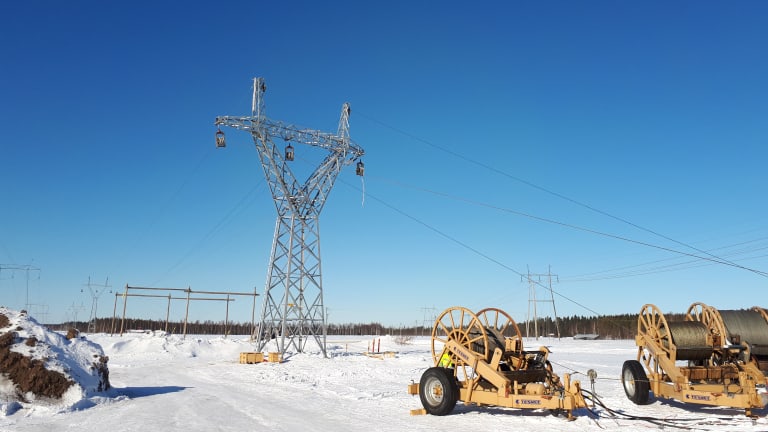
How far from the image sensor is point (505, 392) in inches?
415

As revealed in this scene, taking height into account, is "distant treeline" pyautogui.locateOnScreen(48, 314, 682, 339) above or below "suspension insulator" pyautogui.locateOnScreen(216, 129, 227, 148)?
below

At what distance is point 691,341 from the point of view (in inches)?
495

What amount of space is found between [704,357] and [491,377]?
560cm

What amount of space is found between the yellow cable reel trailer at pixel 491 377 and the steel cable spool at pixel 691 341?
3273 mm

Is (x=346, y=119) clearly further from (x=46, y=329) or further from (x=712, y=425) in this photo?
(x=712, y=425)

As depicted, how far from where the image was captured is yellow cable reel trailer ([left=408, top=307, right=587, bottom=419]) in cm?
1025

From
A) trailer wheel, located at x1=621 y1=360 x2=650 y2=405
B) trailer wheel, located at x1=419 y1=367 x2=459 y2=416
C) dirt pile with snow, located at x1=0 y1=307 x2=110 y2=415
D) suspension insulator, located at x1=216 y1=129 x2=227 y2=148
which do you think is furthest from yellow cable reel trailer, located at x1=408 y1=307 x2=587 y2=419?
suspension insulator, located at x1=216 y1=129 x2=227 y2=148

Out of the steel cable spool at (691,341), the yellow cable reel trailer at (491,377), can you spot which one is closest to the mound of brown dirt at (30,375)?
the yellow cable reel trailer at (491,377)

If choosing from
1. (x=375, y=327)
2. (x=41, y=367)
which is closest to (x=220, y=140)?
(x=41, y=367)

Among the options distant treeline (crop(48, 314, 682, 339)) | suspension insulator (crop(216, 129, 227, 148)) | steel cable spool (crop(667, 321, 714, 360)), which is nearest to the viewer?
steel cable spool (crop(667, 321, 714, 360))

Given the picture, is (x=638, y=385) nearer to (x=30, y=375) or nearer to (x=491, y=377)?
(x=491, y=377)

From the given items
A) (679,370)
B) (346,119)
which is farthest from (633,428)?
(346,119)

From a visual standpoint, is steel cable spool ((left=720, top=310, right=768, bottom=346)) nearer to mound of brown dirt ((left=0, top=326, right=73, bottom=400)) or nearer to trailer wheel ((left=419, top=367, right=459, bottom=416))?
trailer wheel ((left=419, top=367, right=459, bottom=416))

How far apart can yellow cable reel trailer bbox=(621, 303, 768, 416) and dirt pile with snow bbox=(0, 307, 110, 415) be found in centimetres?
1317
